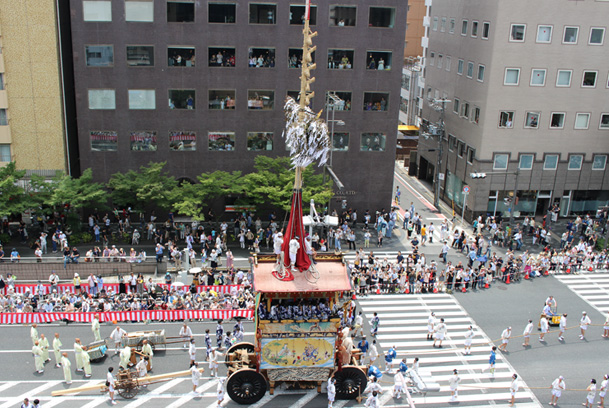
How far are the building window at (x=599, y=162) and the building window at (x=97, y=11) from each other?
4169 cm

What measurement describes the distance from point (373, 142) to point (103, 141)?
21763mm

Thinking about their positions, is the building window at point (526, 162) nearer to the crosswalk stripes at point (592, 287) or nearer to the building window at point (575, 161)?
the building window at point (575, 161)

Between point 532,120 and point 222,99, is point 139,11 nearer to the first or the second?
point 222,99

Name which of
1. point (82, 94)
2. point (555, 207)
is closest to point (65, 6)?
point (82, 94)

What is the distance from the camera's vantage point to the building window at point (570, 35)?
50.9 meters

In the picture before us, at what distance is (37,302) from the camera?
119 ft

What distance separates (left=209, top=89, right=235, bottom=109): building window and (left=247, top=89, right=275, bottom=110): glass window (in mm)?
1344

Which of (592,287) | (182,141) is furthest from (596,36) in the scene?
(182,141)

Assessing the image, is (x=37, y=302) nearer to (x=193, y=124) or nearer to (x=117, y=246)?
(x=117, y=246)

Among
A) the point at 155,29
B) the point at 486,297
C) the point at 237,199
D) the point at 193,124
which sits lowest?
the point at 486,297

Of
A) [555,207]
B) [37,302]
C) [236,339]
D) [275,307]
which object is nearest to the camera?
[275,307]

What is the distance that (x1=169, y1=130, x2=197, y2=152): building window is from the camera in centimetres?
5003

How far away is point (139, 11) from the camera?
47.4 meters

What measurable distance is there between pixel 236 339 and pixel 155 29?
87.8 ft
